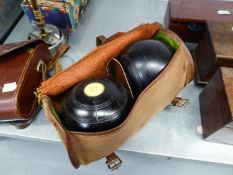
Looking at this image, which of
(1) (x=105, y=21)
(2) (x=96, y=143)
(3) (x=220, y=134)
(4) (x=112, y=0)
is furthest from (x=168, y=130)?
(4) (x=112, y=0)

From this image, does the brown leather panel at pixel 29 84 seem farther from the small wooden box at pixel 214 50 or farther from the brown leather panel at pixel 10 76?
the small wooden box at pixel 214 50

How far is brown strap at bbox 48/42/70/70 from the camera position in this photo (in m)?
0.76

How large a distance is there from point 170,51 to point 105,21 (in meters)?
0.52

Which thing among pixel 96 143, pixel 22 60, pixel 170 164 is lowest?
pixel 170 164

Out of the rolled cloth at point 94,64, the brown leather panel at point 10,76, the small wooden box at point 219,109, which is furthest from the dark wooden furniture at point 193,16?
the brown leather panel at point 10,76

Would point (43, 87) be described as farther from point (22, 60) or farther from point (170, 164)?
point (170, 164)

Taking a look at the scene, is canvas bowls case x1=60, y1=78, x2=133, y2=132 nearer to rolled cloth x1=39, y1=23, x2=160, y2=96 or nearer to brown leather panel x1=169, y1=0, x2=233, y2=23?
rolled cloth x1=39, y1=23, x2=160, y2=96

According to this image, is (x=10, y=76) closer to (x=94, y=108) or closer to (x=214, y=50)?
(x=94, y=108)

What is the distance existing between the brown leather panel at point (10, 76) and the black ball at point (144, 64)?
30 centimetres

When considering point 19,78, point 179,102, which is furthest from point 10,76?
point 179,102

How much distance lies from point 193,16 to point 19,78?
63 centimetres

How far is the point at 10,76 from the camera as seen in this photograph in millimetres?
590

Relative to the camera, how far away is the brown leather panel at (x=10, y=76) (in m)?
0.55

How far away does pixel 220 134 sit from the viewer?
56 centimetres
